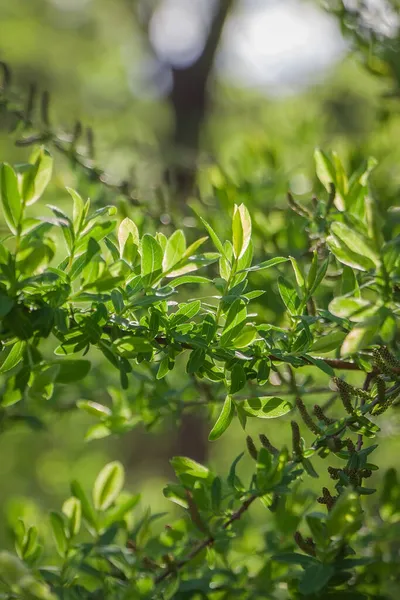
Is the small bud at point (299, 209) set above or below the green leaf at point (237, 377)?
above

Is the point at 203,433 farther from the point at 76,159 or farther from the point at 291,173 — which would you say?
the point at 76,159

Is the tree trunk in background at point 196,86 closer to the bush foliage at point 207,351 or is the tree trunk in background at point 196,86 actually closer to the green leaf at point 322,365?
the bush foliage at point 207,351

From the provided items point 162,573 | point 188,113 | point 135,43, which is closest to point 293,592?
point 162,573

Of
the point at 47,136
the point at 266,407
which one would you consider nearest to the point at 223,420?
the point at 266,407

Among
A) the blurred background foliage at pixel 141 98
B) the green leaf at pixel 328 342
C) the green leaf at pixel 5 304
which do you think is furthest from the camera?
Result: the blurred background foliage at pixel 141 98

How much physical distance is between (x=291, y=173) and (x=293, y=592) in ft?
3.32

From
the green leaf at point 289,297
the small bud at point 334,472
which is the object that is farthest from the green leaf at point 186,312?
the small bud at point 334,472

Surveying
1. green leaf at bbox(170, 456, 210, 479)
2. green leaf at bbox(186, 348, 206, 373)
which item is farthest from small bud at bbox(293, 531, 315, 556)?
green leaf at bbox(186, 348, 206, 373)

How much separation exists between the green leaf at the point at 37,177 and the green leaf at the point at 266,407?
312mm

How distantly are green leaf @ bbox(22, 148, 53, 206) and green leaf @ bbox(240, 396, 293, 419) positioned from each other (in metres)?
0.31

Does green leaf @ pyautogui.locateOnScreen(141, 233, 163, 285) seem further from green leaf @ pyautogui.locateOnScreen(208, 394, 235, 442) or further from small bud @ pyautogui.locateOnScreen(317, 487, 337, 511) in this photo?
small bud @ pyautogui.locateOnScreen(317, 487, 337, 511)

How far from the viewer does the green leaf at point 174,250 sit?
2.21 ft

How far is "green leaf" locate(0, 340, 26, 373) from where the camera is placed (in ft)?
2.13

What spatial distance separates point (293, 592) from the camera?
2.61 ft
